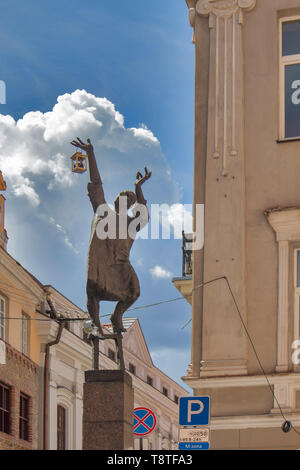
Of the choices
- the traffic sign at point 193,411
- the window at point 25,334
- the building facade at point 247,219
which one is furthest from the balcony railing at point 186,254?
the window at point 25,334

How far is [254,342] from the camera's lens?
18578 mm

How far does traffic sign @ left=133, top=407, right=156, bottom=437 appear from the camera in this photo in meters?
20.1

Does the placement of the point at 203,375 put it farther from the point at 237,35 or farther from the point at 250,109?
the point at 237,35

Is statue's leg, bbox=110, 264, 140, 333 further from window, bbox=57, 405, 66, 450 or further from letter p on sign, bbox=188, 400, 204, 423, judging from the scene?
window, bbox=57, 405, 66, 450

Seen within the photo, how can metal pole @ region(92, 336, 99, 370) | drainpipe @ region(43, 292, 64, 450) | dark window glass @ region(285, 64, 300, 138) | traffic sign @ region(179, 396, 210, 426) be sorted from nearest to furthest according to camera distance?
metal pole @ region(92, 336, 99, 370) < traffic sign @ region(179, 396, 210, 426) < dark window glass @ region(285, 64, 300, 138) < drainpipe @ region(43, 292, 64, 450)

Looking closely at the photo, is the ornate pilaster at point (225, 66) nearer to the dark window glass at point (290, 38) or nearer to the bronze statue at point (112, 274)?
the dark window glass at point (290, 38)

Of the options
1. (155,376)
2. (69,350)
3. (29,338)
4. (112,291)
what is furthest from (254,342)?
(155,376)

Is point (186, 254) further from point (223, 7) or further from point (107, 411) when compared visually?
point (107, 411)

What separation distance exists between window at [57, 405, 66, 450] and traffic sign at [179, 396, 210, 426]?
24.9m

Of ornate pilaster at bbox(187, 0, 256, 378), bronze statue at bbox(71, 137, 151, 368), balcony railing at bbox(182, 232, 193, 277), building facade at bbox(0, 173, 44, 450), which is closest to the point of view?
bronze statue at bbox(71, 137, 151, 368)

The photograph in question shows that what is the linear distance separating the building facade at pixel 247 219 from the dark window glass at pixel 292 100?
2cm

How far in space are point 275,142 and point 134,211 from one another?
3794mm

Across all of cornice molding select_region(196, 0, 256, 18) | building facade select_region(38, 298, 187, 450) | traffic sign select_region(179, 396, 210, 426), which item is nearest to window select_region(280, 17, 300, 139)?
cornice molding select_region(196, 0, 256, 18)

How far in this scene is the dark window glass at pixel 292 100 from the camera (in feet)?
65.0
